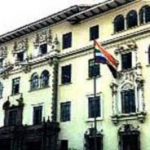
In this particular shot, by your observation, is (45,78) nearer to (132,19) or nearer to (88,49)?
(88,49)

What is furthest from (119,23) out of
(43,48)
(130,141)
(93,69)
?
(130,141)

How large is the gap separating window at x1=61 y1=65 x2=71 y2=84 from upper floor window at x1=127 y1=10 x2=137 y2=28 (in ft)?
22.1

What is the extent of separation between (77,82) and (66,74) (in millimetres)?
1730

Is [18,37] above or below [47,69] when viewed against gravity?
above

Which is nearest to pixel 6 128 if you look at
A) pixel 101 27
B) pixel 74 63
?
pixel 74 63

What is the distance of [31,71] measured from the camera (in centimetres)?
3812

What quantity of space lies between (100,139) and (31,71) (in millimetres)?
10642

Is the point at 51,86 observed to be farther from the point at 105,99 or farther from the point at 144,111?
the point at 144,111

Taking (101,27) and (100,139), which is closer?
(100,139)

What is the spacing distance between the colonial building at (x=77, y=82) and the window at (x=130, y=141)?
0.07 meters

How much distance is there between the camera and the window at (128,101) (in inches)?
1177

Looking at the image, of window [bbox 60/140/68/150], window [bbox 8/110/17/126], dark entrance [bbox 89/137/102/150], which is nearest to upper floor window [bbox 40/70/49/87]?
window [bbox 8/110/17/126]

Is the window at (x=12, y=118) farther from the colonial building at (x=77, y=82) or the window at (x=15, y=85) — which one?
the window at (x=15, y=85)

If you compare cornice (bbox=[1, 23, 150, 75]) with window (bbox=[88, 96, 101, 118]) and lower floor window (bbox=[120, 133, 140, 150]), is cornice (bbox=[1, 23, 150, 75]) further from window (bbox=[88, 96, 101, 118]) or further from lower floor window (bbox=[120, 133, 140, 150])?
lower floor window (bbox=[120, 133, 140, 150])
